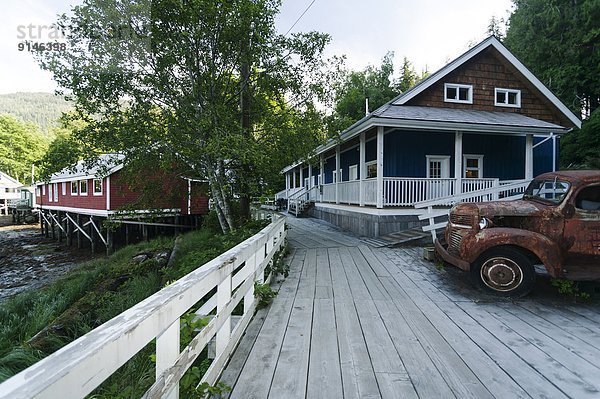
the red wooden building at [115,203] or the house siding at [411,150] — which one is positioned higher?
the house siding at [411,150]

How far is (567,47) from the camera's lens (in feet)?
59.8

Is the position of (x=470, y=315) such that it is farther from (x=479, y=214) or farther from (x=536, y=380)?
(x=479, y=214)

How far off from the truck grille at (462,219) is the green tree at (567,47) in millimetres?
19425

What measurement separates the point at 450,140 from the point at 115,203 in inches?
651

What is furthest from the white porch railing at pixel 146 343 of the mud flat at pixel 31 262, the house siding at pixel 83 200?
the house siding at pixel 83 200

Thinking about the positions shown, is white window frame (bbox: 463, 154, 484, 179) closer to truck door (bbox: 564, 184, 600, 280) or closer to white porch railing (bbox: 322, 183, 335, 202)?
white porch railing (bbox: 322, 183, 335, 202)

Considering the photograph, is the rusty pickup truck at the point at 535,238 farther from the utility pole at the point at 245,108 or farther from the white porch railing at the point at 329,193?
the white porch railing at the point at 329,193

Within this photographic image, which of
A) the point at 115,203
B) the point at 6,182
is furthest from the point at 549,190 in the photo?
the point at 6,182

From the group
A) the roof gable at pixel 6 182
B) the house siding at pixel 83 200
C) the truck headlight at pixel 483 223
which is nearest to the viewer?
the truck headlight at pixel 483 223

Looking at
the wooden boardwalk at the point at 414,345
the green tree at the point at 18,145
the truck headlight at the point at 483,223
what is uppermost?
the green tree at the point at 18,145

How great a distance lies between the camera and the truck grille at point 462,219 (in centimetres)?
469

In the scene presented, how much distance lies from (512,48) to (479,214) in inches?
923

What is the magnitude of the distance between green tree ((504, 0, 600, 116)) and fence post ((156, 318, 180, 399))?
946 inches

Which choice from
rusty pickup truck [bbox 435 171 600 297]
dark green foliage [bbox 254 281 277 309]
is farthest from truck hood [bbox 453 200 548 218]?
dark green foliage [bbox 254 281 277 309]
